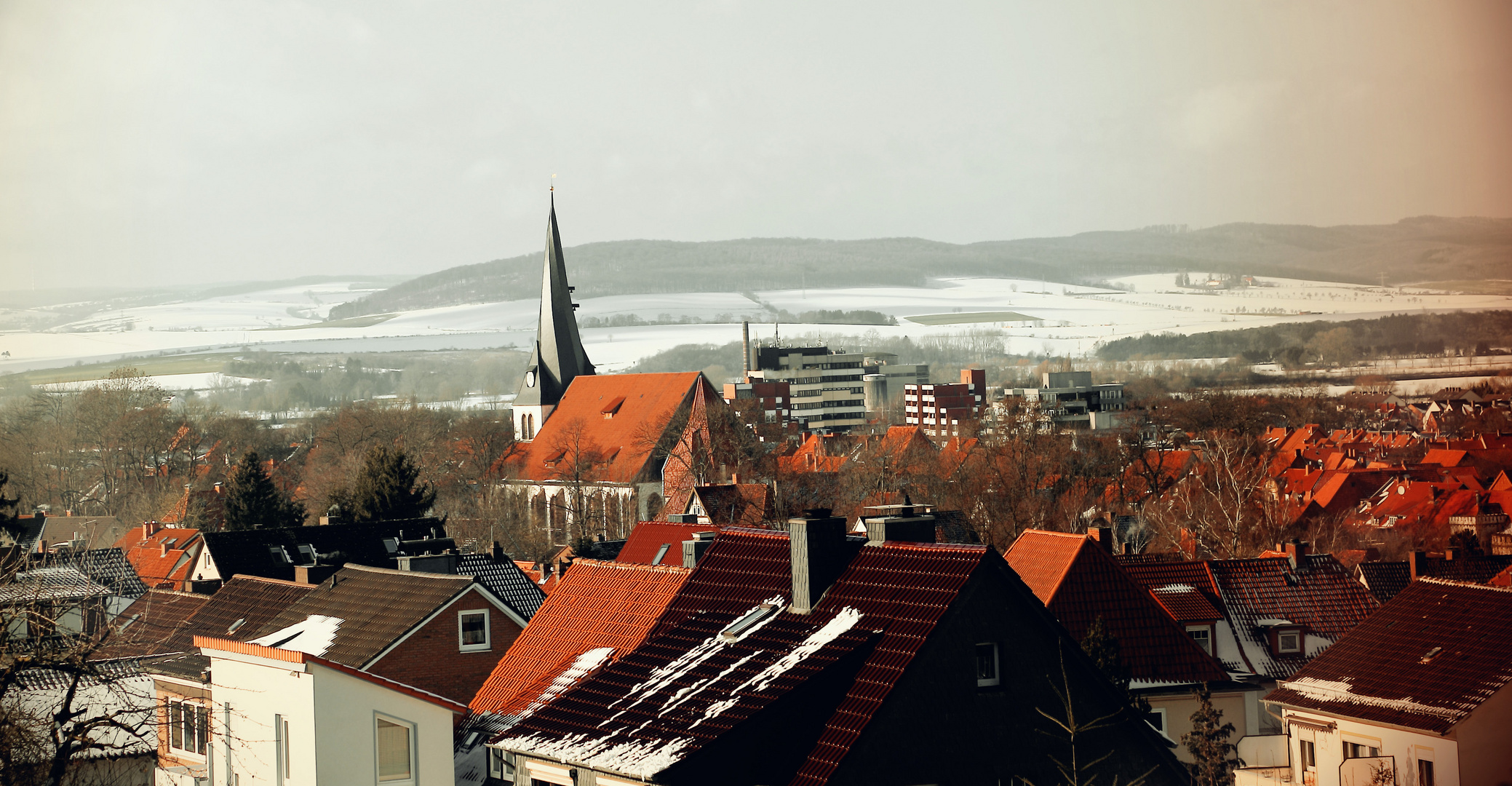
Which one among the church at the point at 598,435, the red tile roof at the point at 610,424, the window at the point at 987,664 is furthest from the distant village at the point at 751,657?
the red tile roof at the point at 610,424

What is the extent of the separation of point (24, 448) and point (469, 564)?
82379 mm

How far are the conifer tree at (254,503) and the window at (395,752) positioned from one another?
4984cm

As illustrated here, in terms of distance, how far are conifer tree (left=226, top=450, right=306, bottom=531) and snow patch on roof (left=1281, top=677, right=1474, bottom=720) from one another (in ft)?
167

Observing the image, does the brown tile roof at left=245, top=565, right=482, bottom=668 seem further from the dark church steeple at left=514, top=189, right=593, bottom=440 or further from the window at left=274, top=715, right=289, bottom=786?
the dark church steeple at left=514, top=189, right=593, bottom=440

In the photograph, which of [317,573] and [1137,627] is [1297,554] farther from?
[317,573]

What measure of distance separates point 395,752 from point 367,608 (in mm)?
10441

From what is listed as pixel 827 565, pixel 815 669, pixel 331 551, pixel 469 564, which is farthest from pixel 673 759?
pixel 331 551

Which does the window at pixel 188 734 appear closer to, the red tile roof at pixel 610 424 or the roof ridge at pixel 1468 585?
the roof ridge at pixel 1468 585

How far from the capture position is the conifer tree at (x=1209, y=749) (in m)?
25.8

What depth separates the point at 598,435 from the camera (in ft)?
357

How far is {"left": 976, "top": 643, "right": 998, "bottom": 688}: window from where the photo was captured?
17.7m

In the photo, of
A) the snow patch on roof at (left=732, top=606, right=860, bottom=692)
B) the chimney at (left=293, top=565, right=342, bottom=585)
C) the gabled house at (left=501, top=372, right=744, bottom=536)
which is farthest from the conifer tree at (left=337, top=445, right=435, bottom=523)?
the snow patch on roof at (left=732, top=606, right=860, bottom=692)

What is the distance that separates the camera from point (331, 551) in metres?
50.7

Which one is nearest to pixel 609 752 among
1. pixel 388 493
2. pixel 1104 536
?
pixel 1104 536
